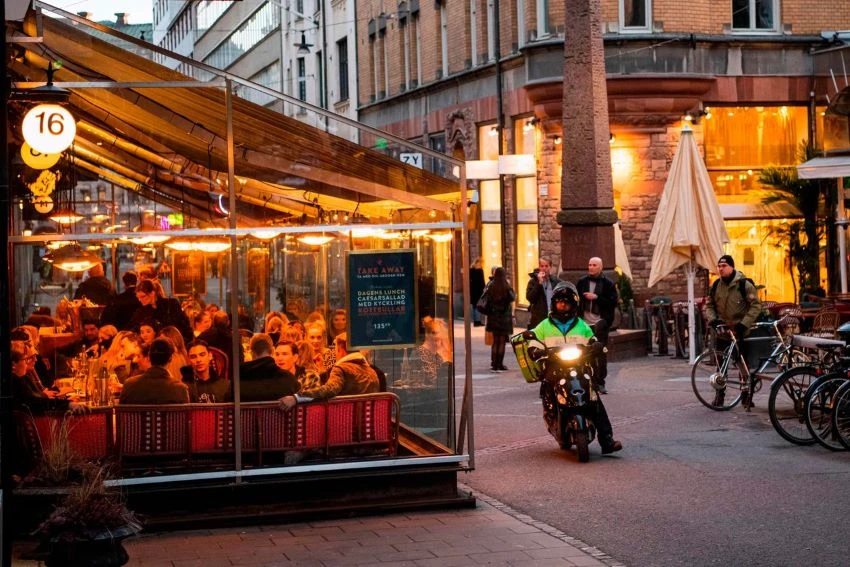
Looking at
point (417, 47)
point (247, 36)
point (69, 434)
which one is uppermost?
point (247, 36)

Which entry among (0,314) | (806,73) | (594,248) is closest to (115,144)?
(0,314)

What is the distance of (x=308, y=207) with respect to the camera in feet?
37.9

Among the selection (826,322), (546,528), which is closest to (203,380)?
(546,528)

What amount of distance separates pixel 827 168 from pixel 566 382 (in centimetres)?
946

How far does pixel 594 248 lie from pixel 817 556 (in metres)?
13.9

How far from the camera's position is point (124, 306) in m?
11.9

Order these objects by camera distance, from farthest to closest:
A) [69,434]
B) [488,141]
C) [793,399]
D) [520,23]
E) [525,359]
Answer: [488,141] < [520,23] < [793,399] < [525,359] < [69,434]

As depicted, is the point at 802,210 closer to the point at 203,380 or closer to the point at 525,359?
the point at 525,359

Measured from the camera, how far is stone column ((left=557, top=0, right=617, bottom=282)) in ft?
75.6

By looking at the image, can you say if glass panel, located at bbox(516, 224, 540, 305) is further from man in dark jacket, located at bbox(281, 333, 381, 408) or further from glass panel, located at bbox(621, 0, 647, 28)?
man in dark jacket, located at bbox(281, 333, 381, 408)

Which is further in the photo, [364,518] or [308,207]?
[308,207]

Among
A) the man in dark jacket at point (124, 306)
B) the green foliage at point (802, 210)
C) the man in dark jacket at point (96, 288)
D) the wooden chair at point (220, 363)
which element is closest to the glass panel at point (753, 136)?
the green foliage at point (802, 210)

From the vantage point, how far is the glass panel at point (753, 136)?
97.9 feet

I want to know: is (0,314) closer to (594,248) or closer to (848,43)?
(594,248)
